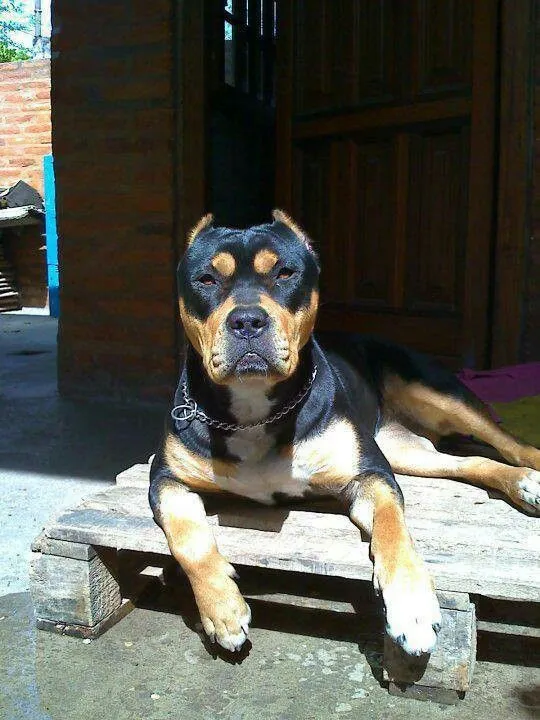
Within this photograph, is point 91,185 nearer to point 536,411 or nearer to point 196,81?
point 196,81

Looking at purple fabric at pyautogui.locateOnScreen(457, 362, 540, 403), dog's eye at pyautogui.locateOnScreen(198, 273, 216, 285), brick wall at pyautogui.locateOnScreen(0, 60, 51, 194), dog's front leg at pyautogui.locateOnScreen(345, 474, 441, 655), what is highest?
brick wall at pyautogui.locateOnScreen(0, 60, 51, 194)

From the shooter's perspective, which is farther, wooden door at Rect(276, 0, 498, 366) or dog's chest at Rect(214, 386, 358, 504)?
wooden door at Rect(276, 0, 498, 366)

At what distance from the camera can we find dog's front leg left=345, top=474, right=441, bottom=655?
2.16m

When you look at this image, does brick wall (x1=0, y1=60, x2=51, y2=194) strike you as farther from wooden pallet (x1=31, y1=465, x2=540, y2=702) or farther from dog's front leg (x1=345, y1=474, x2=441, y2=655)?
dog's front leg (x1=345, y1=474, x2=441, y2=655)

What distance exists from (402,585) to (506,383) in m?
2.64

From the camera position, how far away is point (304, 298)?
105 inches

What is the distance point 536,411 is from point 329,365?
1.64m

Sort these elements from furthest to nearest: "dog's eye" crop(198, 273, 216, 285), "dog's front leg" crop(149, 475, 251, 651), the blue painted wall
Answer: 1. the blue painted wall
2. "dog's eye" crop(198, 273, 216, 285)
3. "dog's front leg" crop(149, 475, 251, 651)

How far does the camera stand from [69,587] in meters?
2.70

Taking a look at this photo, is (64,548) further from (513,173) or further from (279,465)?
(513,173)

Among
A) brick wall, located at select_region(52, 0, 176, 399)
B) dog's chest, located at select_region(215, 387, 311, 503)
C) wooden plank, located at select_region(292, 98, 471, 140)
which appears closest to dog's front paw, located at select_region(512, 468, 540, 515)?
dog's chest, located at select_region(215, 387, 311, 503)

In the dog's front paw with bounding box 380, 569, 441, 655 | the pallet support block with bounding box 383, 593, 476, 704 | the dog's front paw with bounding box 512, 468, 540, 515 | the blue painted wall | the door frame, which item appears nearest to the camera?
the dog's front paw with bounding box 380, 569, 441, 655

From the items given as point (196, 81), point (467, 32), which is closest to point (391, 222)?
point (467, 32)

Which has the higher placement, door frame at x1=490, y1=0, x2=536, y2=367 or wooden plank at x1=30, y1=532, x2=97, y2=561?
door frame at x1=490, y1=0, x2=536, y2=367
